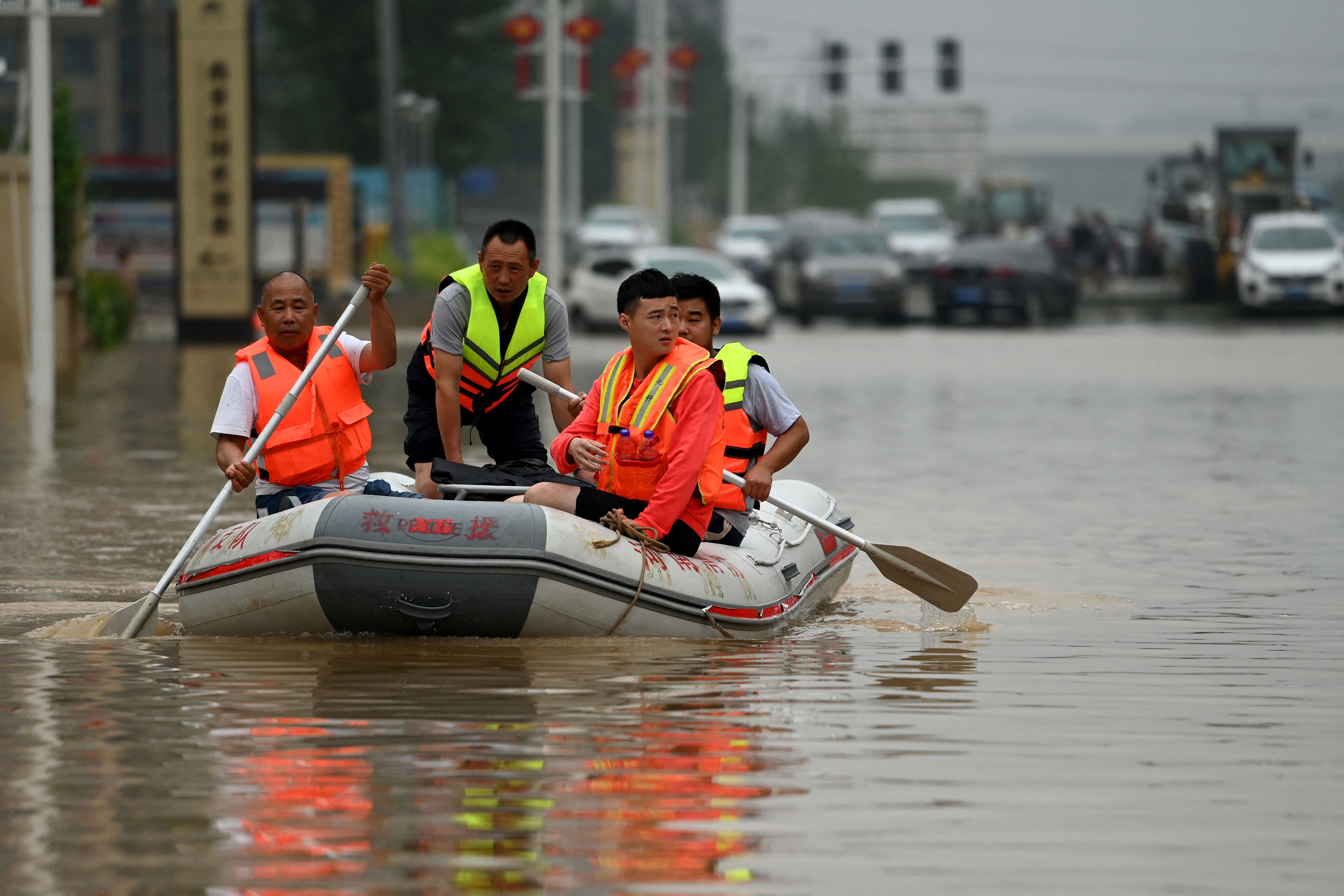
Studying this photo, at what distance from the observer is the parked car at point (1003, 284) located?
38438mm

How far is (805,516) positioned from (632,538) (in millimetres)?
1138

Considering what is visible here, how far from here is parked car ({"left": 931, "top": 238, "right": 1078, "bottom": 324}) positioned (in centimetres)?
3844

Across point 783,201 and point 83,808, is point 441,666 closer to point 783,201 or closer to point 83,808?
point 83,808

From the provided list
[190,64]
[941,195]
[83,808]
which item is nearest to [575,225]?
[190,64]

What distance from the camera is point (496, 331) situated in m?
9.38

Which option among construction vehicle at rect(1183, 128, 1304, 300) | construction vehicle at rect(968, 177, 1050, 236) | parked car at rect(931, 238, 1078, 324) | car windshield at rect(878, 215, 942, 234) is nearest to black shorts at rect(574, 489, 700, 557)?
parked car at rect(931, 238, 1078, 324)

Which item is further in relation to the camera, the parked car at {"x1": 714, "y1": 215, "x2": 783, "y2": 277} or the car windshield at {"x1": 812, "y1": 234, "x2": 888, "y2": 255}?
the parked car at {"x1": 714, "y1": 215, "x2": 783, "y2": 277}

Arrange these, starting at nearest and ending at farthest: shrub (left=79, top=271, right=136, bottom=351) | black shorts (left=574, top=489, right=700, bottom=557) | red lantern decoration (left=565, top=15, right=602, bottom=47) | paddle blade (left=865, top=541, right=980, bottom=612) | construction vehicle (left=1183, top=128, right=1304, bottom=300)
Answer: black shorts (left=574, top=489, right=700, bottom=557), paddle blade (left=865, top=541, right=980, bottom=612), shrub (left=79, top=271, right=136, bottom=351), red lantern decoration (left=565, top=15, right=602, bottom=47), construction vehicle (left=1183, top=128, right=1304, bottom=300)

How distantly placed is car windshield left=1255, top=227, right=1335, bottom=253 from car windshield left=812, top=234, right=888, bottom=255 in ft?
20.7

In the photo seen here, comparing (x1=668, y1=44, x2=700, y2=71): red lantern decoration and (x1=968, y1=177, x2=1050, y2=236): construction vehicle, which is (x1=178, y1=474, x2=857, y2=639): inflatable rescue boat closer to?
(x1=668, y1=44, x2=700, y2=71): red lantern decoration

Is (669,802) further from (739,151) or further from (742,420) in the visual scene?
(739,151)

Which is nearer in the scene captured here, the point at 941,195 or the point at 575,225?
the point at 575,225

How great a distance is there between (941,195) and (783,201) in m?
48.6

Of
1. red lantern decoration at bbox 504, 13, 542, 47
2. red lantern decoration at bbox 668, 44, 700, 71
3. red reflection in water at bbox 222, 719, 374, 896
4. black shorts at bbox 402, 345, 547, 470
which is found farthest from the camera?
red lantern decoration at bbox 668, 44, 700, 71
